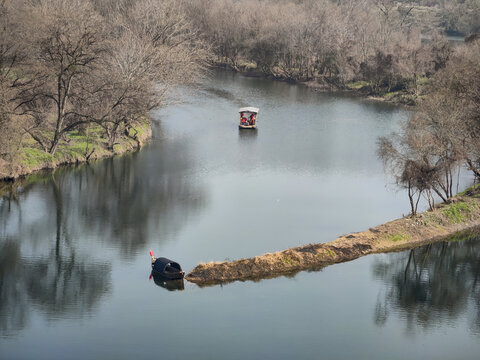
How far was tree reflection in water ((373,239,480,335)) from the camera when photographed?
37.7 meters

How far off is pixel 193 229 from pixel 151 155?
64.2 ft

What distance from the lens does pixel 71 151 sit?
6028 cm

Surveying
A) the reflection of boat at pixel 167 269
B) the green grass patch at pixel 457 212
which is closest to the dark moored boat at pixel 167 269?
the reflection of boat at pixel 167 269

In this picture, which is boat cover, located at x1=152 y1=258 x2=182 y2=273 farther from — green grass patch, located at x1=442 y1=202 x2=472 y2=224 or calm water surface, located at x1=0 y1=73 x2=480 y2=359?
green grass patch, located at x1=442 y1=202 x2=472 y2=224

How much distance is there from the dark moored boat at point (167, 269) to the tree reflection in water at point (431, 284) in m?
11.6

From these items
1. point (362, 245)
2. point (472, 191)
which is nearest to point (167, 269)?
point (362, 245)

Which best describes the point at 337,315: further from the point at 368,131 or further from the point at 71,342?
the point at 368,131

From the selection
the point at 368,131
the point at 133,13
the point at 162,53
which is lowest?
the point at 368,131

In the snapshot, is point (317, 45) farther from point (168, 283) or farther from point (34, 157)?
point (168, 283)

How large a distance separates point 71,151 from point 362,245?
29.2 metres

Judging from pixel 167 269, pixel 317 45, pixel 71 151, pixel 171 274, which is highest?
pixel 317 45

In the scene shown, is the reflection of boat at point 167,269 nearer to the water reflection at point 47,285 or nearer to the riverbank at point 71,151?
the water reflection at point 47,285

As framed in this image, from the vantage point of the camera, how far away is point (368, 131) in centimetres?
7756

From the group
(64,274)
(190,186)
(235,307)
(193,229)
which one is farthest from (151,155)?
(235,307)
